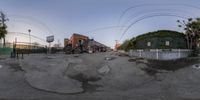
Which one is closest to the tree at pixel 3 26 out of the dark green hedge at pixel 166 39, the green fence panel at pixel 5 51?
the green fence panel at pixel 5 51

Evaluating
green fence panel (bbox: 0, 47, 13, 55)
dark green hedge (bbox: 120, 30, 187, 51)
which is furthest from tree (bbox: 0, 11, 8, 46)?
dark green hedge (bbox: 120, 30, 187, 51)

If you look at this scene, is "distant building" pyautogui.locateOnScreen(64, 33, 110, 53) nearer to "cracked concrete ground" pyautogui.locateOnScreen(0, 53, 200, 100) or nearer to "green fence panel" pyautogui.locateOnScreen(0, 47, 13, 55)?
"green fence panel" pyautogui.locateOnScreen(0, 47, 13, 55)

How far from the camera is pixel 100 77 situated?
13750 millimetres

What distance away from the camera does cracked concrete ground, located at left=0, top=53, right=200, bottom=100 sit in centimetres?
1015

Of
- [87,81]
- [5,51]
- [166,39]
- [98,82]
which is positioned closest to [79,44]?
[5,51]

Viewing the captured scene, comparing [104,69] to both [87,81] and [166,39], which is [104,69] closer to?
[87,81]

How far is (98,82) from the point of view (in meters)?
12.8

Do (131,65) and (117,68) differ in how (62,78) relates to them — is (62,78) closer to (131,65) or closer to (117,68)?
(117,68)

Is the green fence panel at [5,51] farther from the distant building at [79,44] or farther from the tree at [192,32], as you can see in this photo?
the tree at [192,32]

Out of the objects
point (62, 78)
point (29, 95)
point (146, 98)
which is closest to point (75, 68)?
point (62, 78)

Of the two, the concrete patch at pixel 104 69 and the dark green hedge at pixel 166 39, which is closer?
the concrete patch at pixel 104 69

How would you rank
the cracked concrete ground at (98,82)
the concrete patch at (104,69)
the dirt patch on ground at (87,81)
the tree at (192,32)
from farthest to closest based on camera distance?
the tree at (192,32) < the concrete patch at (104,69) < the dirt patch on ground at (87,81) < the cracked concrete ground at (98,82)

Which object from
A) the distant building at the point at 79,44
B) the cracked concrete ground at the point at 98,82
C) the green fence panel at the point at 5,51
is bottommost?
the cracked concrete ground at the point at 98,82

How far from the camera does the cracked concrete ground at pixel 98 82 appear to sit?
1015 centimetres
